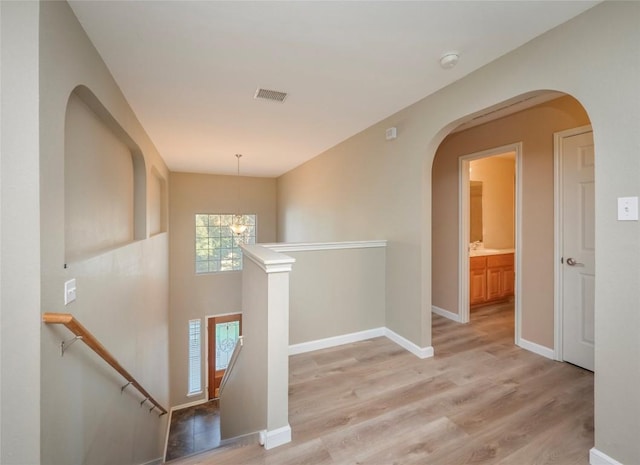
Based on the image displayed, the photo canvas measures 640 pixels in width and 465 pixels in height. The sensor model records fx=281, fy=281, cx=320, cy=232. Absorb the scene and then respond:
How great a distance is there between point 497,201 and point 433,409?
428cm

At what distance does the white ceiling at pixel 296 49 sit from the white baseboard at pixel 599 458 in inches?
97.3

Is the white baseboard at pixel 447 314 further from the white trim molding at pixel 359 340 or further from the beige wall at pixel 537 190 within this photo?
the white trim molding at pixel 359 340

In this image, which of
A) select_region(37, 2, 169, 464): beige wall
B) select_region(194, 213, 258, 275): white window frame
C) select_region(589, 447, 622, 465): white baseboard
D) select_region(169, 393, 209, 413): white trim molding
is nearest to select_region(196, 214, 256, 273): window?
select_region(194, 213, 258, 275): white window frame

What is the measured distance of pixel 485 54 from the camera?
6.82ft

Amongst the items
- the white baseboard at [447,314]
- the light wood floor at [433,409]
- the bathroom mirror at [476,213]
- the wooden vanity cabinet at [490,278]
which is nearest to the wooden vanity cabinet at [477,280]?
the wooden vanity cabinet at [490,278]

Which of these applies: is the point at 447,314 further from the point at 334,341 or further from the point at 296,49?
the point at 296,49

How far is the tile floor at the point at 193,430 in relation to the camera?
4707mm

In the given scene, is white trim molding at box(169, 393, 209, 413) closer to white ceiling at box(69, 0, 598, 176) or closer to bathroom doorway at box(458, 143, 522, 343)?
white ceiling at box(69, 0, 598, 176)

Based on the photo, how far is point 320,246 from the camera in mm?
3023

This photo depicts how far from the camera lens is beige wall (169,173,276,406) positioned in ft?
21.2

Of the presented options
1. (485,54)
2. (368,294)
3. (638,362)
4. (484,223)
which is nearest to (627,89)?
(485,54)

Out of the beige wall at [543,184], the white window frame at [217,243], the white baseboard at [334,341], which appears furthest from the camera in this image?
the white window frame at [217,243]

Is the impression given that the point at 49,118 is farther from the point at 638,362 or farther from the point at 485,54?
the point at 638,362

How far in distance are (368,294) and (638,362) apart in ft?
6.87
